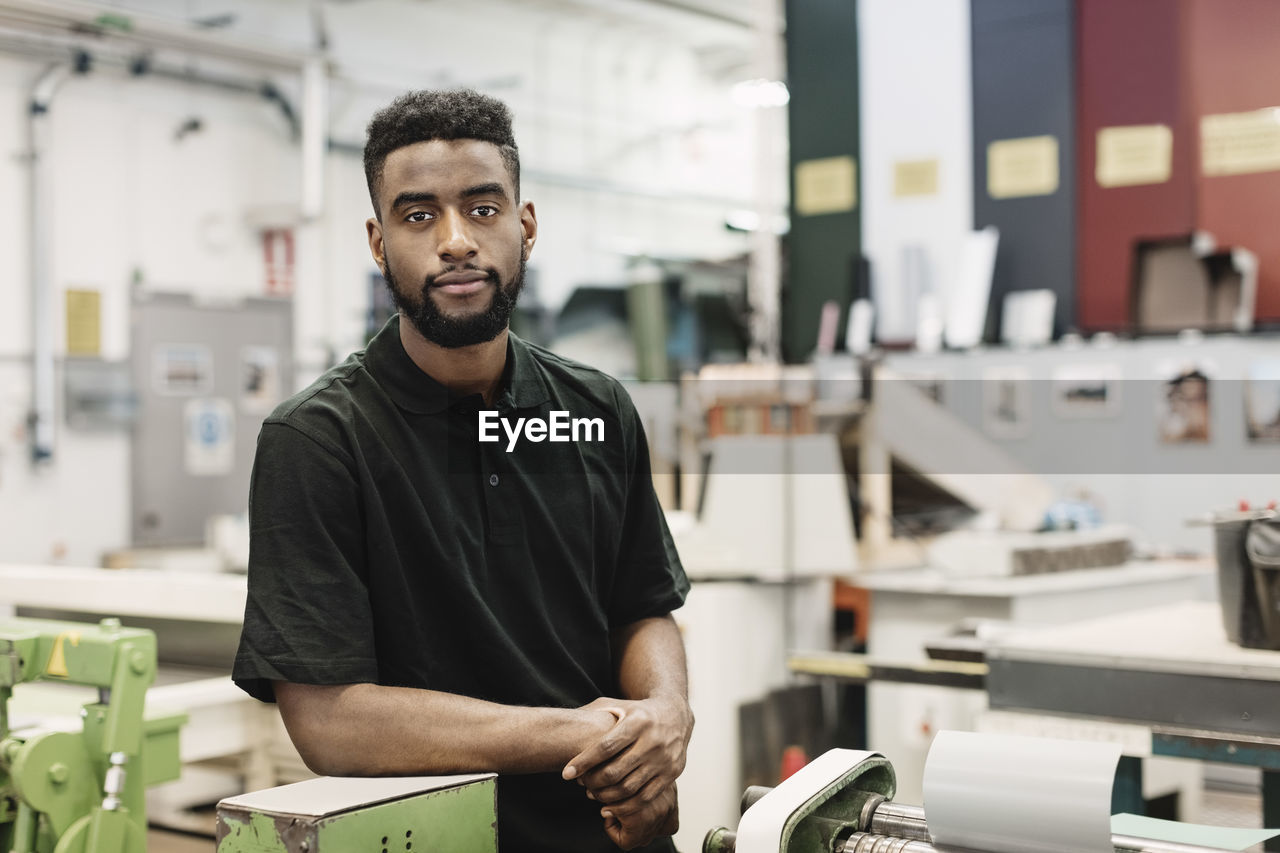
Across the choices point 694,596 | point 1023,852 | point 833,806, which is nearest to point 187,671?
point 694,596

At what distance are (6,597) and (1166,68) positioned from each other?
3689 millimetres

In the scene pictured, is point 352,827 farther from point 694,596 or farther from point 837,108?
point 837,108

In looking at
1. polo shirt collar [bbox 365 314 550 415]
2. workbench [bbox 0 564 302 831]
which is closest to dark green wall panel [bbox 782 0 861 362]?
workbench [bbox 0 564 302 831]

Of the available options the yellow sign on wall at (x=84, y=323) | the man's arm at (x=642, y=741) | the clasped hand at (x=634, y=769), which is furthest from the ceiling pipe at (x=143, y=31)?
the clasped hand at (x=634, y=769)

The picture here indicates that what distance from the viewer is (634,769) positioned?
56.4 inches

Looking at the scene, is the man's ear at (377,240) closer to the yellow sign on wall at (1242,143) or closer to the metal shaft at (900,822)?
the metal shaft at (900,822)

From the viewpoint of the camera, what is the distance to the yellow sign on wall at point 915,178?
14.8 feet

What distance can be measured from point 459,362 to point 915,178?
3.28 meters

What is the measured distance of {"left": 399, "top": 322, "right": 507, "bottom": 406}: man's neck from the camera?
5.03 feet

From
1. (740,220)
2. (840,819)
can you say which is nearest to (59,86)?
(740,220)

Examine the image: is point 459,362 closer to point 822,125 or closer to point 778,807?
point 778,807

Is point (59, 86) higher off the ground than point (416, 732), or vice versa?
point (59, 86)

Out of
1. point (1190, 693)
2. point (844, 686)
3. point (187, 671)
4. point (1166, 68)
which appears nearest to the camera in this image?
point (1190, 693)

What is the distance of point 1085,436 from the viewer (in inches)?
155
